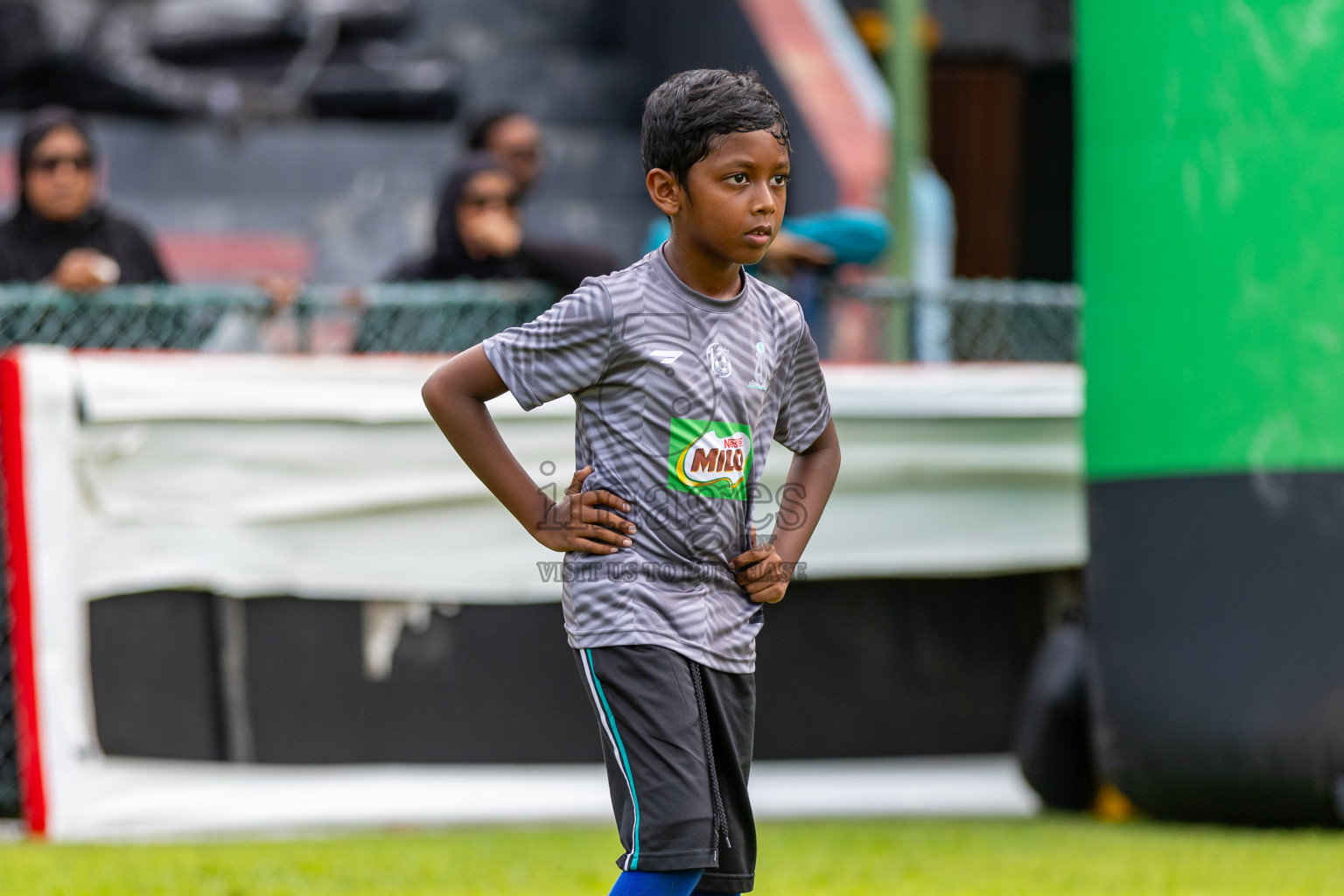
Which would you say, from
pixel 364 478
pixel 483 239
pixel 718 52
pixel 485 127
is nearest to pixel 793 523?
pixel 364 478

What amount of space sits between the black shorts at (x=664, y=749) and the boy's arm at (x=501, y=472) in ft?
0.62

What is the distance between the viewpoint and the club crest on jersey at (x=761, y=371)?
3.08 metres

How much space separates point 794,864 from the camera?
5027mm

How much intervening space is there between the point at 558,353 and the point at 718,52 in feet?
25.7

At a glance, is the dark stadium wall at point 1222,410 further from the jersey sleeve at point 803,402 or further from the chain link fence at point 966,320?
the jersey sleeve at point 803,402

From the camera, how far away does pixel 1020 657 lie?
21.7 ft

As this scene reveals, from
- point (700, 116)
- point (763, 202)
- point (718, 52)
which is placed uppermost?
point (718, 52)

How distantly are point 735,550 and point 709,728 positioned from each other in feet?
0.98

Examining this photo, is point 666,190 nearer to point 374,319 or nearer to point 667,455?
point 667,455

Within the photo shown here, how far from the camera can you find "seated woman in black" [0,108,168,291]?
6664 mm

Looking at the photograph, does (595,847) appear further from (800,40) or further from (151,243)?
(800,40)

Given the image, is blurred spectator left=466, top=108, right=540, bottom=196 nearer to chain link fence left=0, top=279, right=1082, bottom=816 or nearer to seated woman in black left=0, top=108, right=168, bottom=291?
chain link fence left=0, top=279, right=1082, bottom=816

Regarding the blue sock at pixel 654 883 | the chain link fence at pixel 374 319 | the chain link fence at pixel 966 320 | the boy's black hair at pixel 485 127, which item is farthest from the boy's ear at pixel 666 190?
the boy's black hair at pixel 485 127

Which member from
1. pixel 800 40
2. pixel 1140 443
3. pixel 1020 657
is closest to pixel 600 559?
pixel 1140 443
